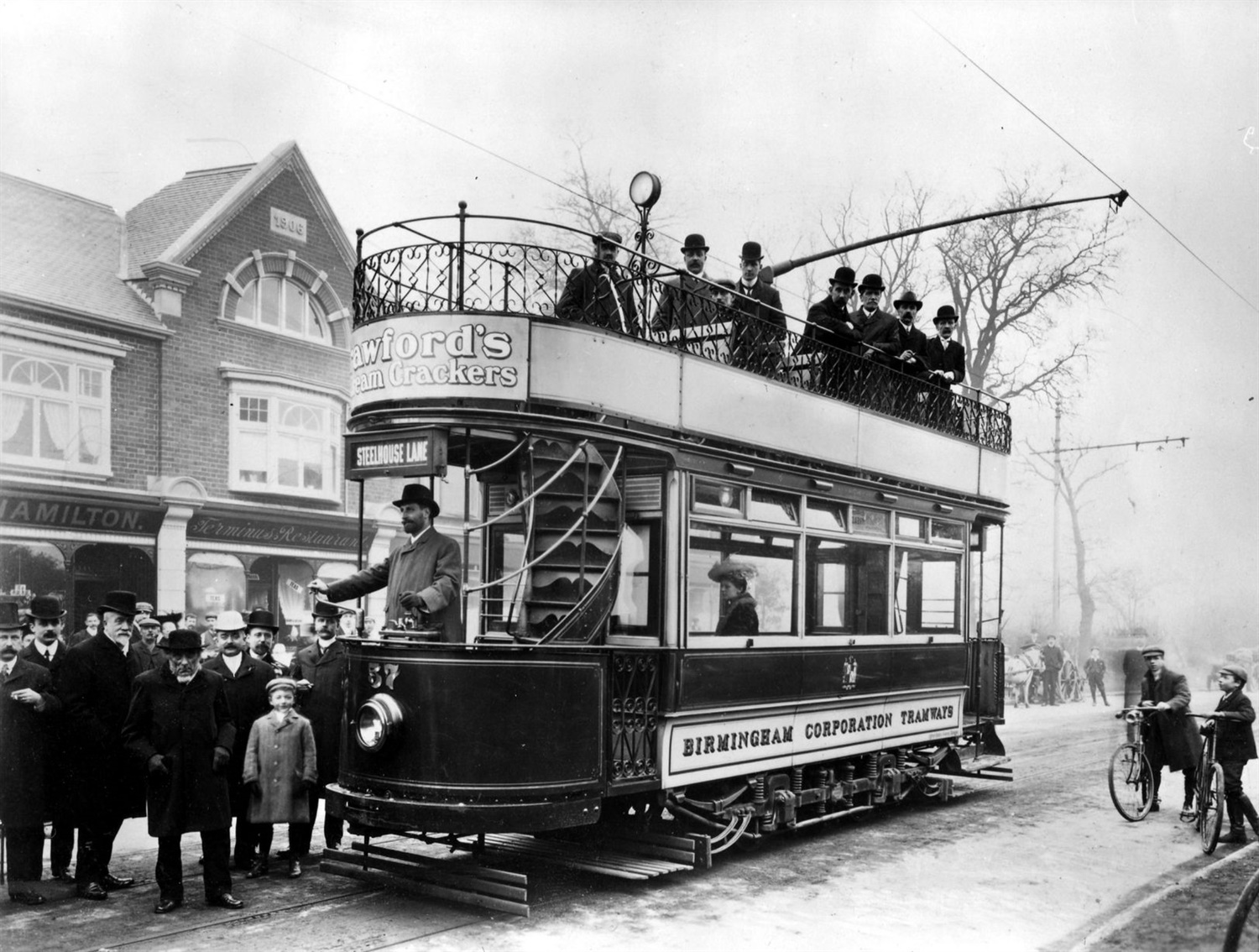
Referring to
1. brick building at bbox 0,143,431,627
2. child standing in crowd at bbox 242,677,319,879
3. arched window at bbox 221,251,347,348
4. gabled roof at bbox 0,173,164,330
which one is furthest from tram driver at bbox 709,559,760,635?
arched window at bbox 221,251,347,348

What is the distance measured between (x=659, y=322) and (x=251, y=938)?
4.44m

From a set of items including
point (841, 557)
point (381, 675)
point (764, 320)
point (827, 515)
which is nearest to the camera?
point (381, 675)

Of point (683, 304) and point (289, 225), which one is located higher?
point (289, 225)

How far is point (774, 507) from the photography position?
8.80 m

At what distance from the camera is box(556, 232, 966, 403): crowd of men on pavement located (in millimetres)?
7691

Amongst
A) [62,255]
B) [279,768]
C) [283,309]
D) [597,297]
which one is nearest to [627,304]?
[597,297]

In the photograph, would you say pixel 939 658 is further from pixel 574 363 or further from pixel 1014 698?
pixel 1014 698

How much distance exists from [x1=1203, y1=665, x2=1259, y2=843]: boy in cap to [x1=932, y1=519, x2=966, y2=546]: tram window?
8.68ft

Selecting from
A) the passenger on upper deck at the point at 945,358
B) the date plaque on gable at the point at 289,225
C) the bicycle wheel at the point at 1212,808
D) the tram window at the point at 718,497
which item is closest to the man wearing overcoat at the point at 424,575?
the tram window at the point at 718,497

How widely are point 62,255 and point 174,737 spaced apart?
13.1m

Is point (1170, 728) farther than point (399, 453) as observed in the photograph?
Yes

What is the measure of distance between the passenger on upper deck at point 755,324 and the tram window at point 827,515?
3.57 feet

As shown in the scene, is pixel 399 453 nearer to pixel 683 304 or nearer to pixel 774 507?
pixel 683 304

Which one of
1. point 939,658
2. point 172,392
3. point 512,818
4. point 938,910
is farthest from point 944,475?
point 172,392
